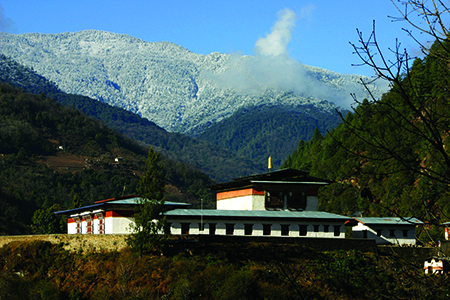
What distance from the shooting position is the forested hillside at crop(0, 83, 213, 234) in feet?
413

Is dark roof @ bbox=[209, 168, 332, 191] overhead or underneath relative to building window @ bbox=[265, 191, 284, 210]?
overhead

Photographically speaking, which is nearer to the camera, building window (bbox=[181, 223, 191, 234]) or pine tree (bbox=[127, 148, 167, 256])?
pine tree (bbox=[127, 148, 167, 256])

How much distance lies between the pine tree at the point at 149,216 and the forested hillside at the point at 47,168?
63.4 meters

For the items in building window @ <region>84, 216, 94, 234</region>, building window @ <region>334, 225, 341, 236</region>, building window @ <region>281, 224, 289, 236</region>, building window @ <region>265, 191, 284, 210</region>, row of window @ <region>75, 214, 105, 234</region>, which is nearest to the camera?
row of window @ <region>75, 214, 105, 234</region>

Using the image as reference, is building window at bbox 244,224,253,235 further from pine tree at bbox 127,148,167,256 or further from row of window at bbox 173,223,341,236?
pine tree at bbox 127,148,167,256

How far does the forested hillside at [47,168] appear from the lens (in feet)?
413

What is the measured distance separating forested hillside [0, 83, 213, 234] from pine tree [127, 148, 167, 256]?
63.4 meters

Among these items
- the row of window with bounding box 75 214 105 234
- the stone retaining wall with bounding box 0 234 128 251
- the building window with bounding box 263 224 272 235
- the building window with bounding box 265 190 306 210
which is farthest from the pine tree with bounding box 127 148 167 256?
the building window with bounding box 265 190 306 210

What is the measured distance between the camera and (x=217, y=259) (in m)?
48.4

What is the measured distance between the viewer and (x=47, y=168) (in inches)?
6230

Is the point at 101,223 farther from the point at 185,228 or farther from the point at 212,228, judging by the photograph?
the point at 212,228

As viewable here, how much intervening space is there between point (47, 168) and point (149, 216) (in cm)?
12016

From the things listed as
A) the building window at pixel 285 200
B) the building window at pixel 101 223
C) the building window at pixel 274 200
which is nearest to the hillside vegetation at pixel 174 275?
the building window at pixel 101 223

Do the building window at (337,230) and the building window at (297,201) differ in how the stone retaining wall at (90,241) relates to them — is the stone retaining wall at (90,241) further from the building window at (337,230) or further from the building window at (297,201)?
the building window at (337,230)
